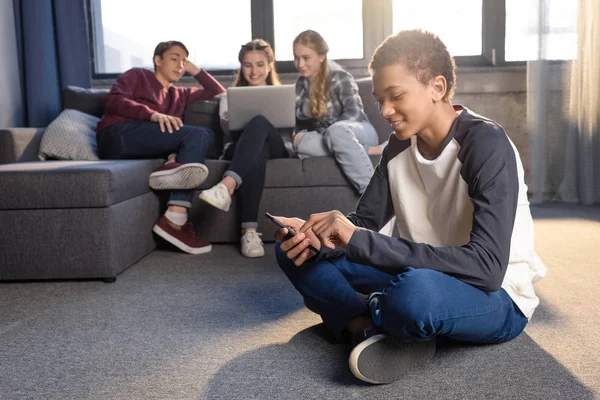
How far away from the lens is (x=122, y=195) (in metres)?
2.30

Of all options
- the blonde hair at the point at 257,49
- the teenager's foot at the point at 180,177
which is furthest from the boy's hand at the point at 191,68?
the teenager's foot at the point at 180,177

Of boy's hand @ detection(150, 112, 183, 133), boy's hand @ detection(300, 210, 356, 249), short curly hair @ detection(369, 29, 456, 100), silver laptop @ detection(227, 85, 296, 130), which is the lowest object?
boy's hand @ detection(300, 210, 356, 249)

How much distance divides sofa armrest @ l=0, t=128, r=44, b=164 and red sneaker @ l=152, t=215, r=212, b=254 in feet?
2.66

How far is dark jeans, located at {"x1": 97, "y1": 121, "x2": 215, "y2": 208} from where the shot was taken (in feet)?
9.00

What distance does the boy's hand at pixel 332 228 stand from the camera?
1.16m

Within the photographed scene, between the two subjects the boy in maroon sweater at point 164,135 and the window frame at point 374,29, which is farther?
the window frame at point 374,29

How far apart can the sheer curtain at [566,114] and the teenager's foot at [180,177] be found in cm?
229

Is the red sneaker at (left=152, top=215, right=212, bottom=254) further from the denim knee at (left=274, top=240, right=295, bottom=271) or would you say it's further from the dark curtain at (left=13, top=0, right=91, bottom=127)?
the dark curtain at (left=13, top=0, right=91, bottom=127)

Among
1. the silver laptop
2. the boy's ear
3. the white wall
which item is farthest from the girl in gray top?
the white wall

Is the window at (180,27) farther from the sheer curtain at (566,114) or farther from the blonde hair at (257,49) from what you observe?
the sheer curtain at (566,114)

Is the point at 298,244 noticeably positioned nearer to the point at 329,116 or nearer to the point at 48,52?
the point at 329,116

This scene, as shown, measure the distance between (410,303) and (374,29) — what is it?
3195mm

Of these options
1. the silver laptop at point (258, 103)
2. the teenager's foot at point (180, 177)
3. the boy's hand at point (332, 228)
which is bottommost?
the teenager's foot at point (180, 177)

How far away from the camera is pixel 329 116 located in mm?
2922
